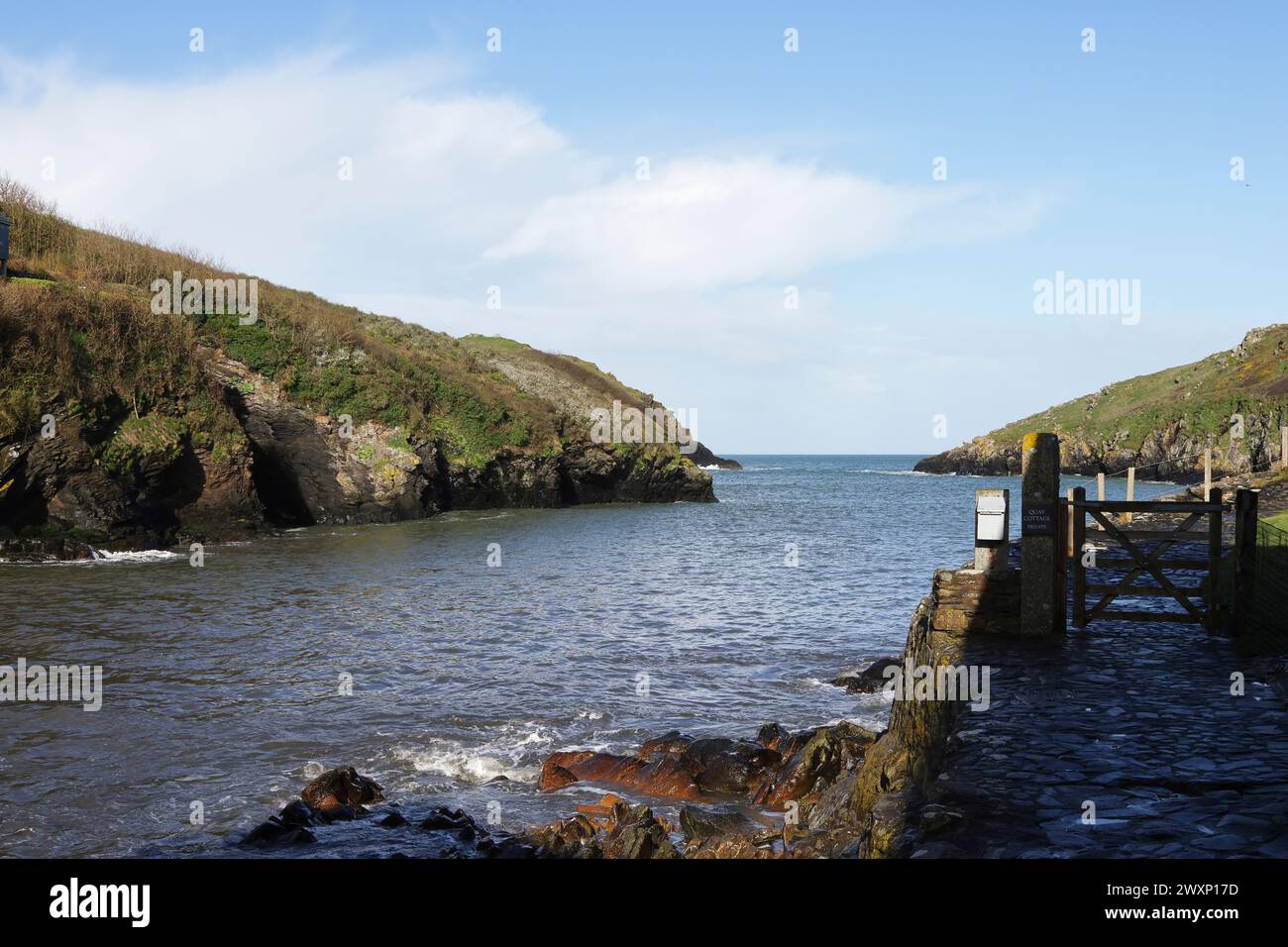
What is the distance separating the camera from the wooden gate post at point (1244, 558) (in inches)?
455

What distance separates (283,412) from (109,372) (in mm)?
9359

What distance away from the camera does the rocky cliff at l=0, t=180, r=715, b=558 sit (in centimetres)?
3184

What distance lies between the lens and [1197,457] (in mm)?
89125

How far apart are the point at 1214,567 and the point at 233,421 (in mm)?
37727

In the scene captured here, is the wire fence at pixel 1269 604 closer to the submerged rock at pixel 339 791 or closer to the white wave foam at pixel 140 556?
the submerged rock at pixel 339 791

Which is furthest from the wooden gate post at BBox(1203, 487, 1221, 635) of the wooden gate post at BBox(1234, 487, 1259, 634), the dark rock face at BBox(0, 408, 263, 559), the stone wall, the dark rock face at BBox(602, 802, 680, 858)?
the dark rock face at BBox(0, 408, 263, 559)

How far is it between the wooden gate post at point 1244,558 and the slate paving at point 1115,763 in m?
1.24

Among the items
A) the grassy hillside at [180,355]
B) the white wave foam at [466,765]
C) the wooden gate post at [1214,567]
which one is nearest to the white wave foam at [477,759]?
the white wave foam at [466,765]

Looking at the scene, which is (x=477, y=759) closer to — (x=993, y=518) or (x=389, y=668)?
(x=389, y=668)

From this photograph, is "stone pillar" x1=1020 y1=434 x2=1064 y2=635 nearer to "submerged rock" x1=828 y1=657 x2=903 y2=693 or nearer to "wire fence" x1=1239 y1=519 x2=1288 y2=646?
"wire fence" x1=1239 y1=519 x2=1288 y2=646

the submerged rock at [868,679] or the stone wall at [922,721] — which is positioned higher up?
the stone wall at [922,721]

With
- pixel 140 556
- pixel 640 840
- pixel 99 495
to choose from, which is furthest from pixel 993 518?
pixel 99 495
